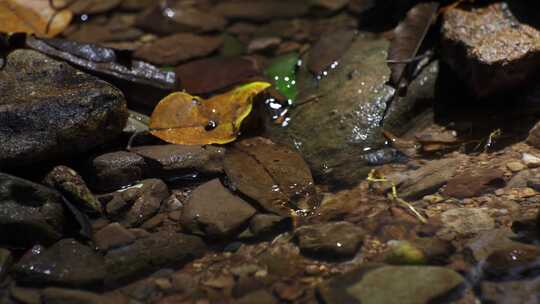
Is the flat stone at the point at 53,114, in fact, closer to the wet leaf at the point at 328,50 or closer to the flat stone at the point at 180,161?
the flat stone at the point at 180,161

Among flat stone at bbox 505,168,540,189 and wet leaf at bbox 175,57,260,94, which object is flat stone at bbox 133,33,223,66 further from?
flat stone at bbox 505,168,540,189

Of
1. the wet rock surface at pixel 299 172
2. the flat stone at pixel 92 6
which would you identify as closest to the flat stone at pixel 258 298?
the wet rock surface at pixel 299 172

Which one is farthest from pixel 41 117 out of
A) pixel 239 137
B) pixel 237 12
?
pixel 237 12

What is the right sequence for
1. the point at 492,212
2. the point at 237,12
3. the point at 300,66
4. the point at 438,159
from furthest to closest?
the point at 237,12 → the point at 300,66 → the point at 438,159 → the point at 492,212

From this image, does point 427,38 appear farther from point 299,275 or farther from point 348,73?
point 299,275

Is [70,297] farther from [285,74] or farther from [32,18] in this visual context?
[32,18]
